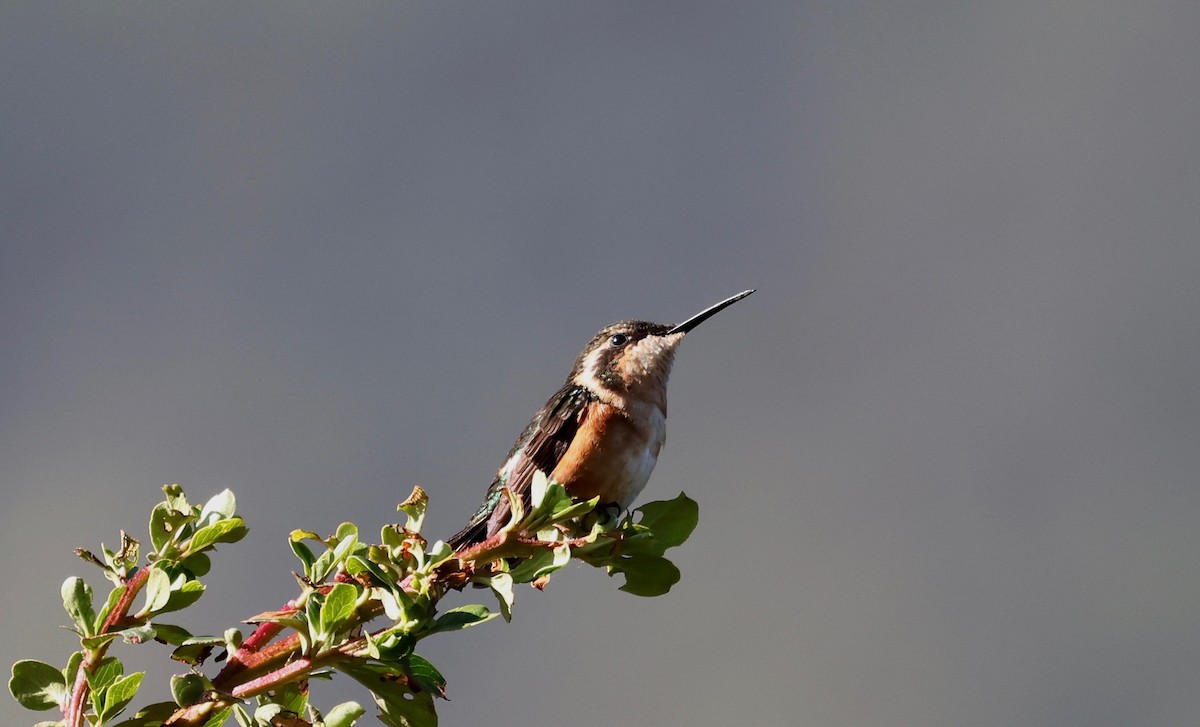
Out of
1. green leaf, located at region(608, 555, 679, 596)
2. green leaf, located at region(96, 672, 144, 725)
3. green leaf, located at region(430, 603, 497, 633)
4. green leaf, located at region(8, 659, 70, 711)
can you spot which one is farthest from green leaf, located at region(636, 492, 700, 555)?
green leaf, located at region(8, 659, 70, 711)

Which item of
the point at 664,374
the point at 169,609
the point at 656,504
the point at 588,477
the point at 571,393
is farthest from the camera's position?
the point at 664,374

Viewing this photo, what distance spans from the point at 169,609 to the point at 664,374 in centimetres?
385

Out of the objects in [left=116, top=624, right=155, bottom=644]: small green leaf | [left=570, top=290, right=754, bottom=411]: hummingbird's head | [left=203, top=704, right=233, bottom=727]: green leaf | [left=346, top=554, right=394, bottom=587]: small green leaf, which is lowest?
[left=203, top=704, right=233, bottom=727]: green leaf

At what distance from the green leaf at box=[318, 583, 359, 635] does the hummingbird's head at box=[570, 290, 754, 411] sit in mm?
3330

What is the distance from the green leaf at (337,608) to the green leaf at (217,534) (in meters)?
0.37

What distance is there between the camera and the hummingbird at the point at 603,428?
4844mm

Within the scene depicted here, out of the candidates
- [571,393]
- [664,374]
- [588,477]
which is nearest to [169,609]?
[588,477]

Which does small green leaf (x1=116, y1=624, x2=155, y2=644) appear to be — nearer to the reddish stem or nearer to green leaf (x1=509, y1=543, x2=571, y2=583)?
the reddish stem

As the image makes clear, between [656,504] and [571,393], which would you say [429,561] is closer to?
[656,504]

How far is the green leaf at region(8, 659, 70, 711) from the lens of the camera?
6.66 feet

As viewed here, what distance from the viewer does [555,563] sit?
2.21 meters

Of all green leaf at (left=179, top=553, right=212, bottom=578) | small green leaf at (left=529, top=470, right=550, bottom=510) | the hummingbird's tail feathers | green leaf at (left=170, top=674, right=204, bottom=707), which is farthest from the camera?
the hummingbird's tail feathers

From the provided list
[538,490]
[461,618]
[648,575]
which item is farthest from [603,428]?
[461,618]

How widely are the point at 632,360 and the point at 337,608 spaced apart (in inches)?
152
